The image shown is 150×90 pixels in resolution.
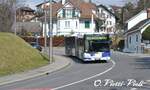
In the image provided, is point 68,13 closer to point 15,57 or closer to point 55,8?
point 55,8

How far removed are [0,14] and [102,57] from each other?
4609cm

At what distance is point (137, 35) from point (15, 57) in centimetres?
3761

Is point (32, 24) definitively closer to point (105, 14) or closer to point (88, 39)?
point (105, 14)

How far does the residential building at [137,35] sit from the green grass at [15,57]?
91.2ft

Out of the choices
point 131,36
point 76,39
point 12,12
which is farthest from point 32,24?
point 76,39

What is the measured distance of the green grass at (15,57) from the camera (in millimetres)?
38312

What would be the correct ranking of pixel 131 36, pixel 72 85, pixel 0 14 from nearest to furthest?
1. pixel 72 85
2. pixel 131 36
3. pixel 0 14

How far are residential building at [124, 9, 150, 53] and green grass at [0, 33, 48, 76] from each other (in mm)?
27804

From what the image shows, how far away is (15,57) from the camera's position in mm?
42875

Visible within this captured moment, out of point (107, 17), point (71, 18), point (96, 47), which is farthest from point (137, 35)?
point (107, 17)

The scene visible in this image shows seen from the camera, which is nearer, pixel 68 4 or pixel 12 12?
pixel 12 12

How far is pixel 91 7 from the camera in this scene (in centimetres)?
12031

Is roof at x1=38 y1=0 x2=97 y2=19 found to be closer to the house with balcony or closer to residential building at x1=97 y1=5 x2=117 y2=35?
the house with balcony

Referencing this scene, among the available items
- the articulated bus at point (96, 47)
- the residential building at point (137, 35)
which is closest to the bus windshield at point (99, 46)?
the articulated bus at point (96, 47)
